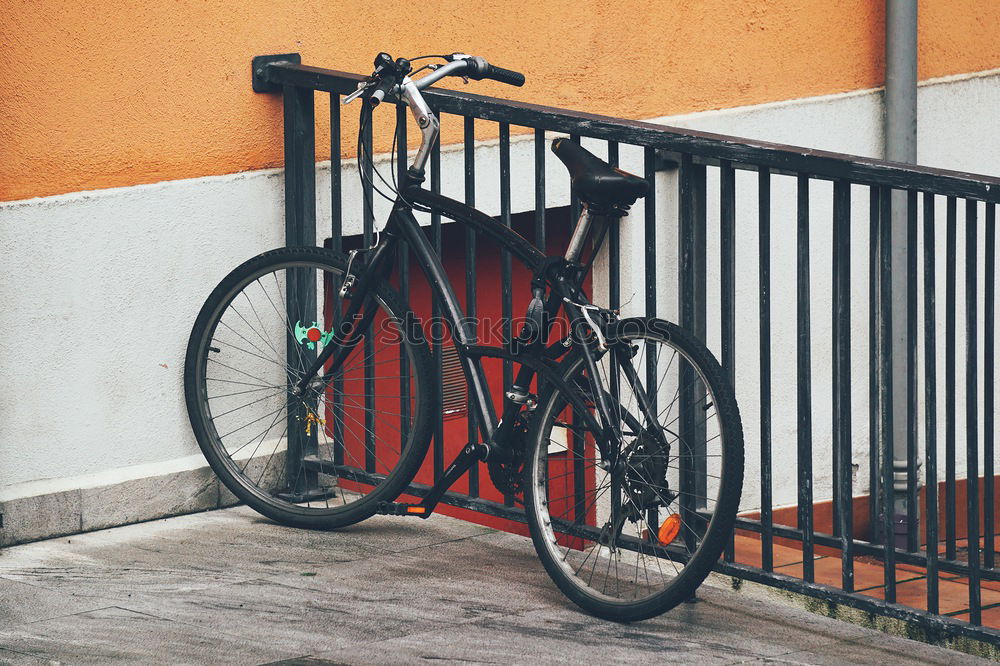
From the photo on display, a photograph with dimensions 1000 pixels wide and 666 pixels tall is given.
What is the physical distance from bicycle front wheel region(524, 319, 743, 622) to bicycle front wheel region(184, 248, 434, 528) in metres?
0.70

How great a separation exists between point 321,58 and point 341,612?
83.2 inches

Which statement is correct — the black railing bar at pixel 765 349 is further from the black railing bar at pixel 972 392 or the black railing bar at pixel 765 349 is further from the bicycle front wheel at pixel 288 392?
the bicycle front wheel at pixel 288 392

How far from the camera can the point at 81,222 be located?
439 centimetres

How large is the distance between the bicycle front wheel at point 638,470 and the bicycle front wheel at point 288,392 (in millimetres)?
703

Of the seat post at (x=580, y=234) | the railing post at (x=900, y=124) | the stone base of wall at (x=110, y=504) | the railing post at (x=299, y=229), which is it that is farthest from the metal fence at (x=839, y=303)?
the railing post at (x=900, y=124)

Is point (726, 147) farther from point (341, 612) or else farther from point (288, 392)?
point (288, 392)

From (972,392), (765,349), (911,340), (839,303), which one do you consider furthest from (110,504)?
(972,392)

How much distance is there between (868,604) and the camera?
11.6 ft

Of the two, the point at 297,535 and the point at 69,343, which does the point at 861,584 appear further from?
the point at 69,343

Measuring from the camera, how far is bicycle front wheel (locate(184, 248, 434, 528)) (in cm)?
448

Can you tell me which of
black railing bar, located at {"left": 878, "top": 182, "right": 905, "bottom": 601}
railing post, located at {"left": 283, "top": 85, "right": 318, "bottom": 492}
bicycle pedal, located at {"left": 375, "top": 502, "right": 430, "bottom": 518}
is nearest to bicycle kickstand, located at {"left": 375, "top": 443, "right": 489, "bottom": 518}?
bicycle pedal, located at {"left": 375, "top": 502, "right": 430, "bottom": 518}

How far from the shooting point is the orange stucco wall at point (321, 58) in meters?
4.30

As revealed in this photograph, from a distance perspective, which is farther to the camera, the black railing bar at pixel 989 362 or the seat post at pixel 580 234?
the seat post at pixel 580 234

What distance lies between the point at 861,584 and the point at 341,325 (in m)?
2.30
